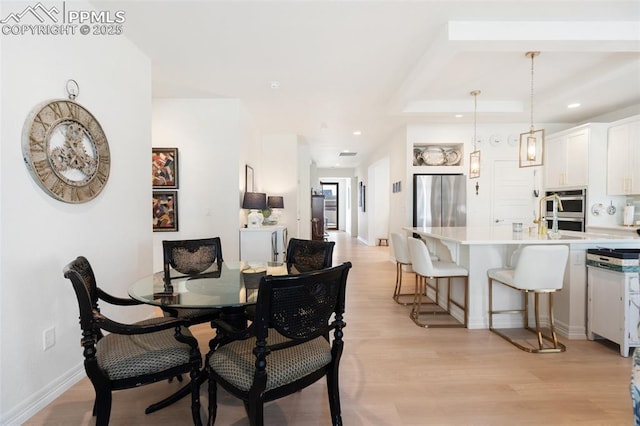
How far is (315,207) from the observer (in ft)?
31.4

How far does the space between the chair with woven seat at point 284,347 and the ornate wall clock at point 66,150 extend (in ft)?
4.94

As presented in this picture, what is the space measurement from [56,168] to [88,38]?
109 centimetres

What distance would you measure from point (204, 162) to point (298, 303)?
3.55 meters

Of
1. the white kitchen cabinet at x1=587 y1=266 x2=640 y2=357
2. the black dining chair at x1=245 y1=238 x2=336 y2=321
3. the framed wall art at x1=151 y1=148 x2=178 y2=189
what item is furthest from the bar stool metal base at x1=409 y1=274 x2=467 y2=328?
the framed wall art at x1=151 y1=148 x2=178 y2=189

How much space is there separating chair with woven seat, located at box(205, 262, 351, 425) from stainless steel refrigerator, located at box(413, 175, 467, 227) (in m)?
4.28

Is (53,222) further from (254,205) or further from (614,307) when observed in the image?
(614,307)

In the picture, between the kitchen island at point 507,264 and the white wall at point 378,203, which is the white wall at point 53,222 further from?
the white wall at point 378,203

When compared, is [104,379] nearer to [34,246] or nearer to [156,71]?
[34,246]

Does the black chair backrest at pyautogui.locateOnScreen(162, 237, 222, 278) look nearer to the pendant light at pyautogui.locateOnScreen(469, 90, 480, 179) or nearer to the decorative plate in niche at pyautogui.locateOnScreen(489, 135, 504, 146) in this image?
the pendant light at pyautogui.locateOnScreen(469, 90, 480, 179)

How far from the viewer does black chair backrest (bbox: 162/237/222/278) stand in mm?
2436

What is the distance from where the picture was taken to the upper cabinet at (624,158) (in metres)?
3.99

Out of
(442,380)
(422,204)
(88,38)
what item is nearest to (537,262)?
(442,380)

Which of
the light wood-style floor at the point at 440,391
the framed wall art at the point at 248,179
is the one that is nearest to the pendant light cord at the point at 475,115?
the light wood-style floor at the point at 440,391

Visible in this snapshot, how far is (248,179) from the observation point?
4.92m
